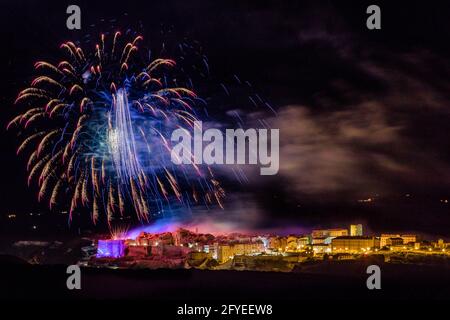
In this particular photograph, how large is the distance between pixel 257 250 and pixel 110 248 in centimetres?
1321

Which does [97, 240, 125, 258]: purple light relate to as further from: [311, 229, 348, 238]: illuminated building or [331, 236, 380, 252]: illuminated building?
[331, 236, 380, 252]: illuminated building

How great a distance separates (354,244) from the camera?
40.3 metres

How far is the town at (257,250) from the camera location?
37.9m

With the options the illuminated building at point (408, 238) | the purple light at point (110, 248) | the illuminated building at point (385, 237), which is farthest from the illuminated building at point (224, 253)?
the illuminated building at point (408, 238)

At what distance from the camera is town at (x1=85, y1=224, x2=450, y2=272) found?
1494 inches

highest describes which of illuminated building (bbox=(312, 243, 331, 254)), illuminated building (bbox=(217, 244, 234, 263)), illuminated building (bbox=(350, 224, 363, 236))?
illuminated building (bbox=(350, 224, 363, 236))

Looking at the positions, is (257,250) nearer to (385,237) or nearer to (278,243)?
(278,243)

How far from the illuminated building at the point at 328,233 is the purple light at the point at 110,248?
16.0 meters

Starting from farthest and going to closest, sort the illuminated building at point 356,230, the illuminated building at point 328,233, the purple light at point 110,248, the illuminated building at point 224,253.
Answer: the purple light at point 110,248 < the illuminated building at point 224,253 < the illuminated building at point 356,230 < the illuminated building at point 328,233

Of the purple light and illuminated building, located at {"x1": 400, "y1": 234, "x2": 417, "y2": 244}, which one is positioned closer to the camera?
illuminated building, located at {"x1": 400, "y1": 234, "x2": 417, "y2": 244}

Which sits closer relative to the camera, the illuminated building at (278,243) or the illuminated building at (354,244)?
the illuminated building at (354,244)

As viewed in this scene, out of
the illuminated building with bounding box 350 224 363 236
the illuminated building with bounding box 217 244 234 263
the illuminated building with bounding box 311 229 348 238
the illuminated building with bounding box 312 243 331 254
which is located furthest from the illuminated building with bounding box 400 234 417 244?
the illuminated building with bounding box 217 244 234 263

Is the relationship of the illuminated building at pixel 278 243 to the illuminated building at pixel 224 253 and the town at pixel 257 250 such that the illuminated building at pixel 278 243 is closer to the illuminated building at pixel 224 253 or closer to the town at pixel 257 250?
the town at pixel 257 250
